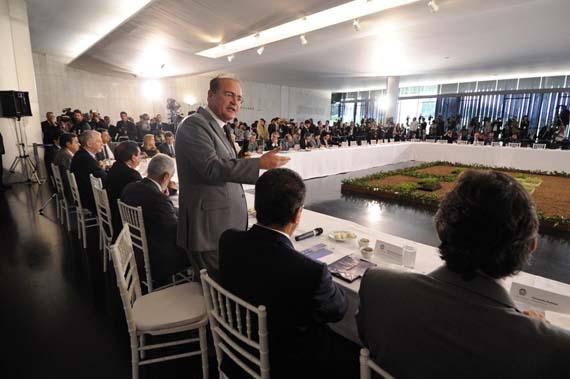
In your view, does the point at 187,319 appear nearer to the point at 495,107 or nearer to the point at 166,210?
the point at 166,210

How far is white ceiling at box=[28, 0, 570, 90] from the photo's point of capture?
15.8ft

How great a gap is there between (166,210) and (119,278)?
0.81 m

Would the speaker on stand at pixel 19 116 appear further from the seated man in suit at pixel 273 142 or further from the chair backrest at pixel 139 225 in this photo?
the chair backrest at pixel 139 225

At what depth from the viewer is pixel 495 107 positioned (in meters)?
14.5

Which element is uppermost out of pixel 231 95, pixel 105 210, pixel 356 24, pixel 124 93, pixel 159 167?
pixel 356 24

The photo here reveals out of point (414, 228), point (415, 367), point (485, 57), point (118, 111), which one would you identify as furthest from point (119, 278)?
point (118, 111)

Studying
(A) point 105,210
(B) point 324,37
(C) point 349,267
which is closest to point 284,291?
(C) point 349,267

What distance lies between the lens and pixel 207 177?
4.95 ft

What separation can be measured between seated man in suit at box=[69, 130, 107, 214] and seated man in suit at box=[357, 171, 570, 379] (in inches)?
137

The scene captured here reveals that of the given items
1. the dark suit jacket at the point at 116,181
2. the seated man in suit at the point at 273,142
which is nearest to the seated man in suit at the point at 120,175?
the dark suit jacket at the point at 116,181

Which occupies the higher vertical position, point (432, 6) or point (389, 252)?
point (432, 6)

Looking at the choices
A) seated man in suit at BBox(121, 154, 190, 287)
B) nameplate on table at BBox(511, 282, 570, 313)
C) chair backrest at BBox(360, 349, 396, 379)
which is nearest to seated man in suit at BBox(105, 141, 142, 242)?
seated man in suit at BBox(121, 154, 190, 287)

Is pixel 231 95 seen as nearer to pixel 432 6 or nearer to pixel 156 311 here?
pixel 156 311

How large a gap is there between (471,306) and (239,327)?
755mm
